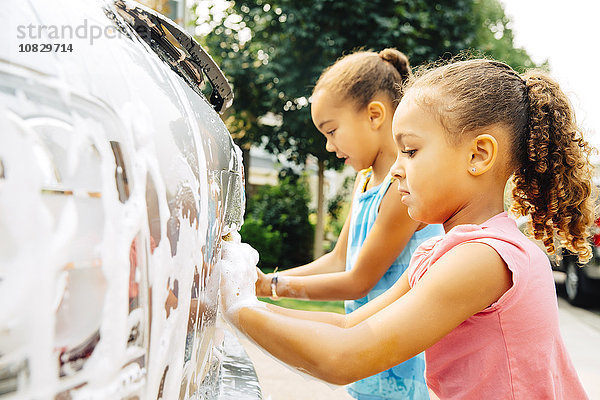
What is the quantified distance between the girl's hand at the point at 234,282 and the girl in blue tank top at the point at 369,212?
1.94 ft

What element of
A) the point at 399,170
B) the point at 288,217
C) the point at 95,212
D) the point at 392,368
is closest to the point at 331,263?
the point at 392,368

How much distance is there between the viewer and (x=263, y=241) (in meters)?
7.86

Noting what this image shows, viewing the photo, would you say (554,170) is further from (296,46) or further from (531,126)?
(296,46)

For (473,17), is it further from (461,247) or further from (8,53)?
(8,53)

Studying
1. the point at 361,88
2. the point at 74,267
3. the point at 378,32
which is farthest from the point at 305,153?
the point at 74,267

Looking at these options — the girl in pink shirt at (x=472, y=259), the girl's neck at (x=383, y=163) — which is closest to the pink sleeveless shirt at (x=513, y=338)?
the girl in pink shirt at (x=472, y=259)

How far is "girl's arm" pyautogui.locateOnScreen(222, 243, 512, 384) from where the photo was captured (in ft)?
3.10

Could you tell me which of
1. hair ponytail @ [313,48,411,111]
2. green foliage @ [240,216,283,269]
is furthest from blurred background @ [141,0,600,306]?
hair ponytail @ [313,48,411,111]

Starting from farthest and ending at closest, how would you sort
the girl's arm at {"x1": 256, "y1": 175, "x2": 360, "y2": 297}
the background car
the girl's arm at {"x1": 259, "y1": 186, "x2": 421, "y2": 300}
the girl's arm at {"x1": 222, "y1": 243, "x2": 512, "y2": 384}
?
the girl's arm at {"x1": 256, "y1": 175, "x2": 360, "y2": 297}
the girl's arm at {"x1": 259, "y1": 186, "x2": 421, "y2": 300}
the girl's arm at {"x1": 222, "y1": 243, "x2": 512, "y2": 384}
the background car

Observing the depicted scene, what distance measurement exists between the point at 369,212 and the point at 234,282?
769 mm

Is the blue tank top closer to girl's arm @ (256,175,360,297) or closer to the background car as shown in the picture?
girl's arm @ (256,175,360,297)

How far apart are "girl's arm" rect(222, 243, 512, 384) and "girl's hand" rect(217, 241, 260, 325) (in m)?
0.10

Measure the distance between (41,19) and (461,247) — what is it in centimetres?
81

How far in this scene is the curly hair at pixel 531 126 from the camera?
1128 millimetres
